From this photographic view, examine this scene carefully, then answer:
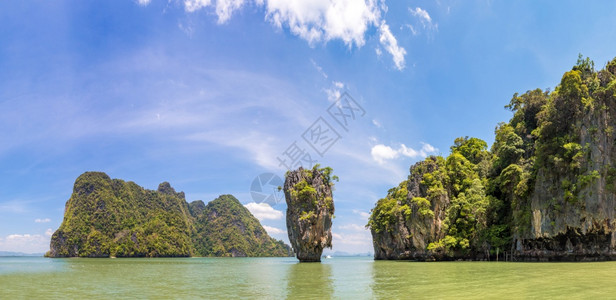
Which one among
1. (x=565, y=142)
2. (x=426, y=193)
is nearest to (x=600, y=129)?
(x=565, y=142)

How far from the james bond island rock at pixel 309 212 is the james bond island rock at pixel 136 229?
7540cm

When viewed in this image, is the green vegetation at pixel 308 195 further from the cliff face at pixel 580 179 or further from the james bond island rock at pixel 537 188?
the cliff face at pixel 580 179

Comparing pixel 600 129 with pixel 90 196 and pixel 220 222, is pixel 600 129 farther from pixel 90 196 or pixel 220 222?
pixel 220 222

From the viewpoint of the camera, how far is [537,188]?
29.8 metres

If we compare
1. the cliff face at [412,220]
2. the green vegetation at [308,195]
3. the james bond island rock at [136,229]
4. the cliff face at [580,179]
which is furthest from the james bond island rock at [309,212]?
the james bond island rock at [136,229]

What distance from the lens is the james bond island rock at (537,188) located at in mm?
26531

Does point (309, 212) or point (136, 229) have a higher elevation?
point (309, 212)

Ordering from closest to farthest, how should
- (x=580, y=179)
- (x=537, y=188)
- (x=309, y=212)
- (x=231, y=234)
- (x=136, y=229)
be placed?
(x=580, y=179)
(x=537, y=188)
(x=309, y=212)
(x=136, y=229)
(x=231, y=234)

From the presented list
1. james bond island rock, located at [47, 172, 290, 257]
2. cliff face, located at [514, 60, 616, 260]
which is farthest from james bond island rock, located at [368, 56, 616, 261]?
james bond island rock, located at [47, 172, 290, 257]

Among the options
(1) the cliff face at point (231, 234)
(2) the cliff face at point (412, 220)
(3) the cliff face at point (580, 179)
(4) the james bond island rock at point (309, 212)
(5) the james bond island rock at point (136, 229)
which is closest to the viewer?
(3) the cliff face at point (580, 179)

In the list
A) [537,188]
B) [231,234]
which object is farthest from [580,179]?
[231,234]

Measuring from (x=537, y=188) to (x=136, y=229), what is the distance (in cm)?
10736

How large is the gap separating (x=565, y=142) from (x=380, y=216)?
1227 inches

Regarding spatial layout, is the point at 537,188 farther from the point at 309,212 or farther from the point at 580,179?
the point at 309,212
